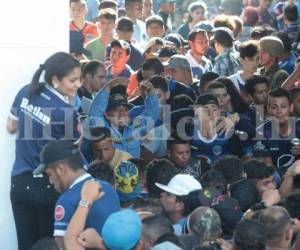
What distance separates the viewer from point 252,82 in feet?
→ 28.0

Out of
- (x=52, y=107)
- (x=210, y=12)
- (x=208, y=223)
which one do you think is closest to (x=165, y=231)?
(x=208, y=223)

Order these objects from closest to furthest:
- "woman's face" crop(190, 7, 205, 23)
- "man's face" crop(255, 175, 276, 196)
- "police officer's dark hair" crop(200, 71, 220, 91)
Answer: "man's face" crop(255, 175, 276, 196) < "police officer's dark hair" crop(200, 71, 220, 91) < "woman's face" crop(190, 7, 205, 23)

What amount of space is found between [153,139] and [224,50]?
113 inches

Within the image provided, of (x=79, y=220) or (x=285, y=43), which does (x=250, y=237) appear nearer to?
(x=79, y=220)

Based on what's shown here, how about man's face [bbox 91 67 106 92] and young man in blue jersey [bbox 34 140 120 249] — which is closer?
young man in blue jersey [bbox 34 140 120 249]

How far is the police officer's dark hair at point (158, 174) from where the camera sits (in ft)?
20.3

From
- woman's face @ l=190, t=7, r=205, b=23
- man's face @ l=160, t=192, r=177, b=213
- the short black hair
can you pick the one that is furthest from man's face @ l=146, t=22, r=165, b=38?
man's face @ l=160, t=192, r=177, b=213

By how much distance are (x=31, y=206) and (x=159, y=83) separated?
2.64 m

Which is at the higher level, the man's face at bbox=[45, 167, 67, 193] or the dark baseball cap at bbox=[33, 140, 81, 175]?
the dark baseball cap at bbox=[33, 140, 81, 175]

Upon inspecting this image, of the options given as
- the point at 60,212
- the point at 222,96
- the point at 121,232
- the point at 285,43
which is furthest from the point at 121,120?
the point at 285,43

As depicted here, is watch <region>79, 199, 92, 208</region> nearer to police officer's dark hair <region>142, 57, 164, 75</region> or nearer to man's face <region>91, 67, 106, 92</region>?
man's face <region>91, 67, 106, 92</region>

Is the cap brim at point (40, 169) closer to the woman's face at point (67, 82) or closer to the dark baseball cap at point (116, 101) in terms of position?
the woman's face at point (67, 82)

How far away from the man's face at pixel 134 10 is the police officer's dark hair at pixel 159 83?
3846 millimetres

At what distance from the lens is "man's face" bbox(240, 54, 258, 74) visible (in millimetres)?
9117
